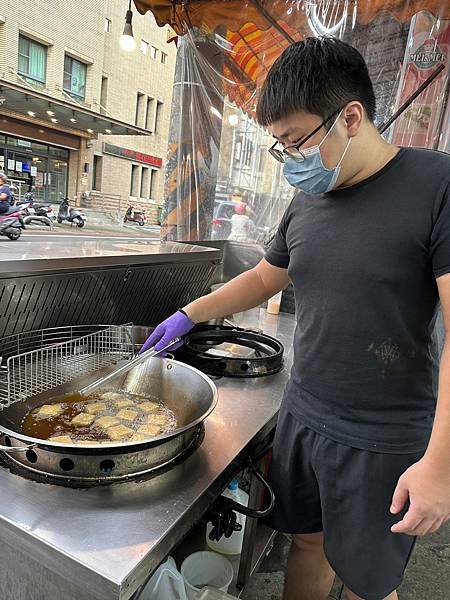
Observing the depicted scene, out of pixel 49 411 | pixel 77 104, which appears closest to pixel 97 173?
pixel 77 104

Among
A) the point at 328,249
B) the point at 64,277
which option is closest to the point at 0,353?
the point at 64,277

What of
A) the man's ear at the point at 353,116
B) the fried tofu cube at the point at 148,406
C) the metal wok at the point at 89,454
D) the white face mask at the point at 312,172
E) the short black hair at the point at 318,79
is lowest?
the fried tofu cube at the point at 148,406

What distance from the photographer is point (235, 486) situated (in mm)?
1734

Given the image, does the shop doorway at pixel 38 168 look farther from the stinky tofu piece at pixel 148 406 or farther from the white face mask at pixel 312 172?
the white face mask at pixel 312 172

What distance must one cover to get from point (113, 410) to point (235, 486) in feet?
2.56

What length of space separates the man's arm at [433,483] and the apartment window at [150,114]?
7.87 metres

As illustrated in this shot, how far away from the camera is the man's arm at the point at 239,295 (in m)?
1.44

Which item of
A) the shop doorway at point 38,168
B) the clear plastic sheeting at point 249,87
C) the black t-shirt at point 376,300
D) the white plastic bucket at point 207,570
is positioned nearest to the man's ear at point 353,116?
the black t-shirt at point 376,300

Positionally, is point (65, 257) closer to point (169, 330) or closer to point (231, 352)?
point (169, 330)

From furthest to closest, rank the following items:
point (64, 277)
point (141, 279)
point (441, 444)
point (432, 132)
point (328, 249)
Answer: point (432, 132)
point (141, 279)
point (64, 277)
point (328, 249)
point (441, 444)

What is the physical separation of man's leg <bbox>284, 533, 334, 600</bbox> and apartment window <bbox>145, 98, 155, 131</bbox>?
7.67m

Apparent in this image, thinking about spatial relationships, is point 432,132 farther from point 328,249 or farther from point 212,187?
point 328,249

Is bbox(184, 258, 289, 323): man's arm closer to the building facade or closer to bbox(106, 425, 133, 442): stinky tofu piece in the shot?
bbox(106, 425, 133, 442): stinky tofu piece

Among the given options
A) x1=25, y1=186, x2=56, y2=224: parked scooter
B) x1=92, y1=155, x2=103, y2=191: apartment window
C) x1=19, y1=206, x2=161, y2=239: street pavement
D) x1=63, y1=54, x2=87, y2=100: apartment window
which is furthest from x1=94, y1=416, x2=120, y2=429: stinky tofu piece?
x1=92, y1=155, x2=103, y2=191: apartment window
